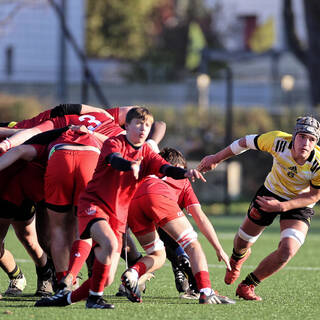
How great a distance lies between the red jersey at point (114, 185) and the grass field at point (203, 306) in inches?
29.6

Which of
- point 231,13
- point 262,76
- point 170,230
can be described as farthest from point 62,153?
point 231,13

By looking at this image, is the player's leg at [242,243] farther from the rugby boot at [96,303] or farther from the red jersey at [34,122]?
the red jersey at [34,122]

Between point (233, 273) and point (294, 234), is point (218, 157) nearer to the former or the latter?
point (294, 234)

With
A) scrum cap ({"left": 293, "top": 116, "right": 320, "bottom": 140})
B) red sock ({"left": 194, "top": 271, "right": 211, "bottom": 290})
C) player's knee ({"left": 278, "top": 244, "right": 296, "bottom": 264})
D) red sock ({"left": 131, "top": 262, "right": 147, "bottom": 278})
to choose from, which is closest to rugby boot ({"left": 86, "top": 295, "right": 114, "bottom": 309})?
red sock ({"left": 131, "top": 262, "right": 147, "bottom": 278})

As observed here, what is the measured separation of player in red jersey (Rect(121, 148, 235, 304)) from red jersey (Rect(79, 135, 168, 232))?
374 millimetres

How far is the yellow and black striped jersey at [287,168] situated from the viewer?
8.03 metres

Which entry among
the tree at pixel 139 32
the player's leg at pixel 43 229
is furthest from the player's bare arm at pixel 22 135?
the tree at pixel 139 32

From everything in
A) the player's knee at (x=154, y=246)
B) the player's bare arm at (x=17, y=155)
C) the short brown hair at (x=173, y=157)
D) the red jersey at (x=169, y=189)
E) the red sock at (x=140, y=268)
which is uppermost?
the player's bare arm at (x=17, y=155)

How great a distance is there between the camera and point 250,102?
1142 inches

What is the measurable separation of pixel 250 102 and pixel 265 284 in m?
20.1

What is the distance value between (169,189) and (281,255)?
1.14m

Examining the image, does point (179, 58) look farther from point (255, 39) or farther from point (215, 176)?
point (215, 176)

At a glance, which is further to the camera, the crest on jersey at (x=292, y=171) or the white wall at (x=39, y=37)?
the white wall at (x=39, y=37)

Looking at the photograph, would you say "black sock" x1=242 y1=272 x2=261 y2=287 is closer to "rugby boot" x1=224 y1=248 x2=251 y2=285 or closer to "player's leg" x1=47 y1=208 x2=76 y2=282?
"rugby boot" x1=224 y1=248 x2=251 y2=285
